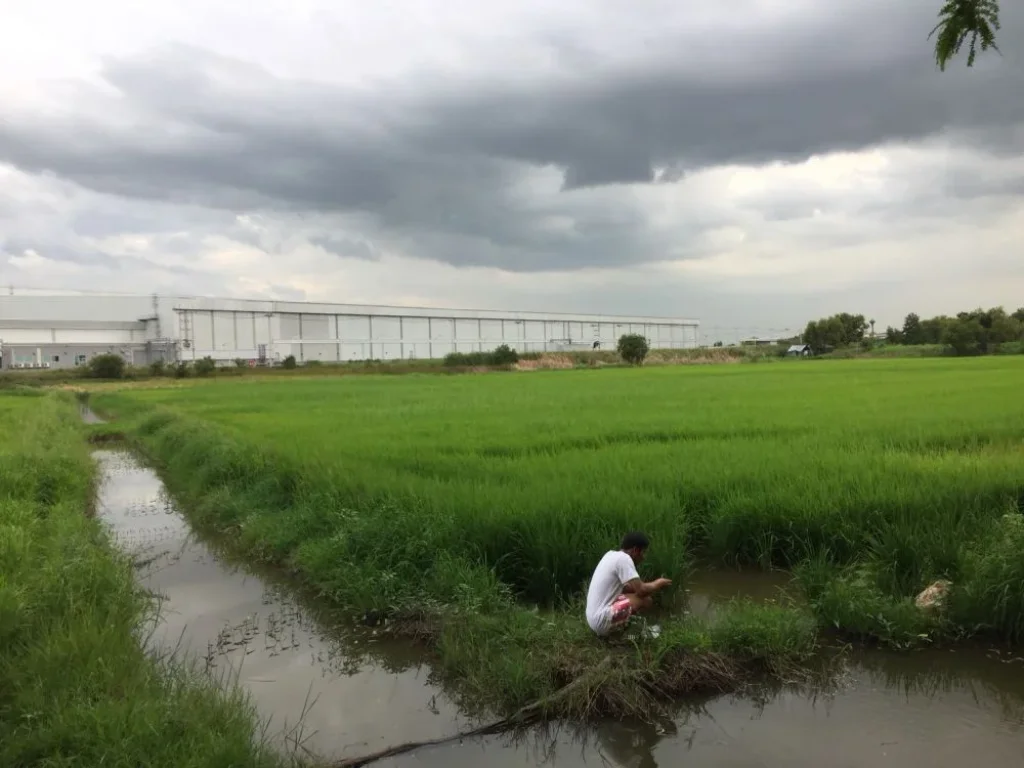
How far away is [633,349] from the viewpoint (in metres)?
57.1

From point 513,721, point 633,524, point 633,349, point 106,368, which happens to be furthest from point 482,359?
point 513,721

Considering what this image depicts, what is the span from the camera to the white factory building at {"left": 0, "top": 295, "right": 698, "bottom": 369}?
5203 centimetres

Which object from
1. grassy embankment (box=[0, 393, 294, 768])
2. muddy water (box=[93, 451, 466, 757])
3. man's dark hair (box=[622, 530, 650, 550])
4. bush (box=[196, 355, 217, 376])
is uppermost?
bush (box=[196, 355, 217, 376])

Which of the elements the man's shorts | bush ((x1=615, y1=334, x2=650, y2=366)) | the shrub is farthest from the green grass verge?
bush ((x1=615, y1=334, x2=650, y2=366))

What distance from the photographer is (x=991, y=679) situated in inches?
156

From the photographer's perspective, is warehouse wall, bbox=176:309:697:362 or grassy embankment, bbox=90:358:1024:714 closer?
grassy embankment, bbox=90:358:1024:714

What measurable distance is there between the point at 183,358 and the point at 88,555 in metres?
49.5

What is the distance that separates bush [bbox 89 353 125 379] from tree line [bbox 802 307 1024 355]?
62.2 meters

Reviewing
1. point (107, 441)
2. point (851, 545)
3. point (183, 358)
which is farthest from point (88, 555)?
point (183, 358)

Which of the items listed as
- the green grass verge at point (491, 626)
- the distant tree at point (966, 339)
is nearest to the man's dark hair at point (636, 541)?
the green grass verge at point (491, 626)

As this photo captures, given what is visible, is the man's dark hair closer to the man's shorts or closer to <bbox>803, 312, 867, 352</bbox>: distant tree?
the man's shorts

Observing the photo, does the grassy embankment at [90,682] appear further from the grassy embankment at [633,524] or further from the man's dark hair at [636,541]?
the man's dark hair at [636,541]

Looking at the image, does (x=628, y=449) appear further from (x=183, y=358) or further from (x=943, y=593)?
(x=183, y=358)

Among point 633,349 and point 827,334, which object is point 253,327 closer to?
point 633,349
